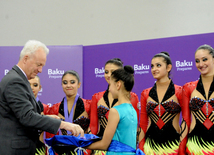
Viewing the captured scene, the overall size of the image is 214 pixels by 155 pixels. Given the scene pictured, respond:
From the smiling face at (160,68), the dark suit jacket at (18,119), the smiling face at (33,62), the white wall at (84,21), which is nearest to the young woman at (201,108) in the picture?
the smiling face at (160,68)

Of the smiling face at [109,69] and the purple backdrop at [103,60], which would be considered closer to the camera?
the smiling face at [109,69]

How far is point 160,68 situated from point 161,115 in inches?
25.0

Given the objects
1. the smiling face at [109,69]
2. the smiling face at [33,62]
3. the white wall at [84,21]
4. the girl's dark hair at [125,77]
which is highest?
the white wall at [84,21]

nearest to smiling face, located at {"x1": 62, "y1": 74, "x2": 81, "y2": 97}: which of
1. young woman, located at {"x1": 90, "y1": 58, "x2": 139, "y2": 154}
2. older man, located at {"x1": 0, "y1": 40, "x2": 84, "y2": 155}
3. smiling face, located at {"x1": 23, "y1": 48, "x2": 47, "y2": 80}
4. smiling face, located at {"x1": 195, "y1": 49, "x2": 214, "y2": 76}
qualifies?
young woman, located at {"x1": 90, "y1": 58, "x2": 139, "y2": 154}

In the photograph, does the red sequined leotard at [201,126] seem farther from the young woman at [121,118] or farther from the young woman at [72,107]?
the young woman at [72,107]

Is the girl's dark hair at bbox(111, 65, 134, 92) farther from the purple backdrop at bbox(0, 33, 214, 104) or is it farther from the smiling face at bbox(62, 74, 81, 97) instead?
the purple backdrop at bbox(0, 33, 214, 104)

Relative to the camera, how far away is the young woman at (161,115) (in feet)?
11.5

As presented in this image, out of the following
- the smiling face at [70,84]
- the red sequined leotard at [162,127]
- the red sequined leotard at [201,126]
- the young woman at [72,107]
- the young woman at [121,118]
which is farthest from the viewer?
the smiling face at [70,84]

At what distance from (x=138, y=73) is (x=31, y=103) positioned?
307 centimetres

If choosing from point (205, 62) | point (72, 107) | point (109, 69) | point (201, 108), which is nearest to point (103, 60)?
point (109, 69)

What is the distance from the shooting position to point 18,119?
237 cm

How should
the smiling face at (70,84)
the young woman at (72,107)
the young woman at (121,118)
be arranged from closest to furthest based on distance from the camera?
the young woman at (121,118) → the young woman at (72,107) → the smiling face at (70,84)

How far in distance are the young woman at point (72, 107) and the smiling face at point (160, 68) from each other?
1.12m

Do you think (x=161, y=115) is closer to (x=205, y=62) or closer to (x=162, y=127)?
(x=162, y=127)
